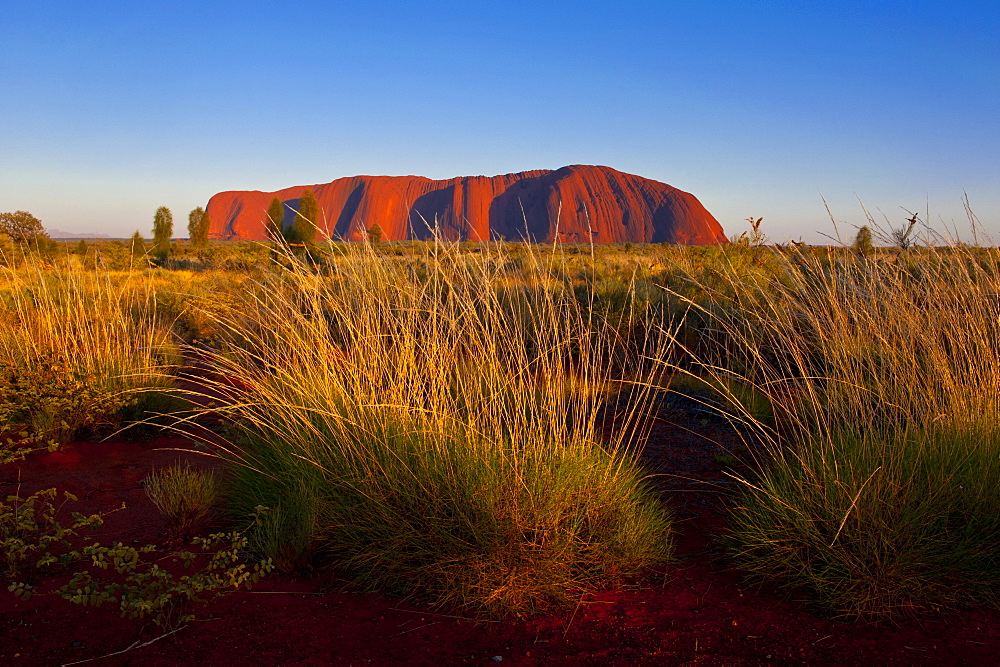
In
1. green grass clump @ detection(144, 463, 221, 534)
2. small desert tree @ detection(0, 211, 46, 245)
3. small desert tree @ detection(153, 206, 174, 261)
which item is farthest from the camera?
small desert tree @ detection(153, 206, 174, 261)

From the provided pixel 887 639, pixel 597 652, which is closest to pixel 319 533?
pixel 597 652

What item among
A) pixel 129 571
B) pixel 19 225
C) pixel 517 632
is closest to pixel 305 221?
pixel 19 225

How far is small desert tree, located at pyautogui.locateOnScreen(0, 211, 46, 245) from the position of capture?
16312 mm

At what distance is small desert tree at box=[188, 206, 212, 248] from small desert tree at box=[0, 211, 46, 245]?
42.2 feet

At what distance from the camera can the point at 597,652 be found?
7.46 ft

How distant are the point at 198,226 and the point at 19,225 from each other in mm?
13751

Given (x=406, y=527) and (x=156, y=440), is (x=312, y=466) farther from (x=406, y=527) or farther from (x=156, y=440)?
(x=156, y=440)

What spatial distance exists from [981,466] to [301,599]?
9.54 feet

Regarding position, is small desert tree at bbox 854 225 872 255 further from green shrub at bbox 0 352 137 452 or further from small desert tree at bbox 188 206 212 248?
small desert tree at bbox 188 206 212 248

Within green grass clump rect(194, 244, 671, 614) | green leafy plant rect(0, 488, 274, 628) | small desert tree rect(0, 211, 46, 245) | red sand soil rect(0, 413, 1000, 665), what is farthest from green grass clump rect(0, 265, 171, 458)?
small desert tree rect(0, 211, 46, 245)

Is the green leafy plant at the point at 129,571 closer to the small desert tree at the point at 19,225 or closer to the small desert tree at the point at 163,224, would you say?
the small desert tree at the point at 19,225

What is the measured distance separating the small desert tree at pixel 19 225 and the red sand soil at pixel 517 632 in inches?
671

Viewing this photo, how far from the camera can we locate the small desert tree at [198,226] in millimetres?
30375

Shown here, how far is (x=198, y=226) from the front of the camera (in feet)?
99.9
